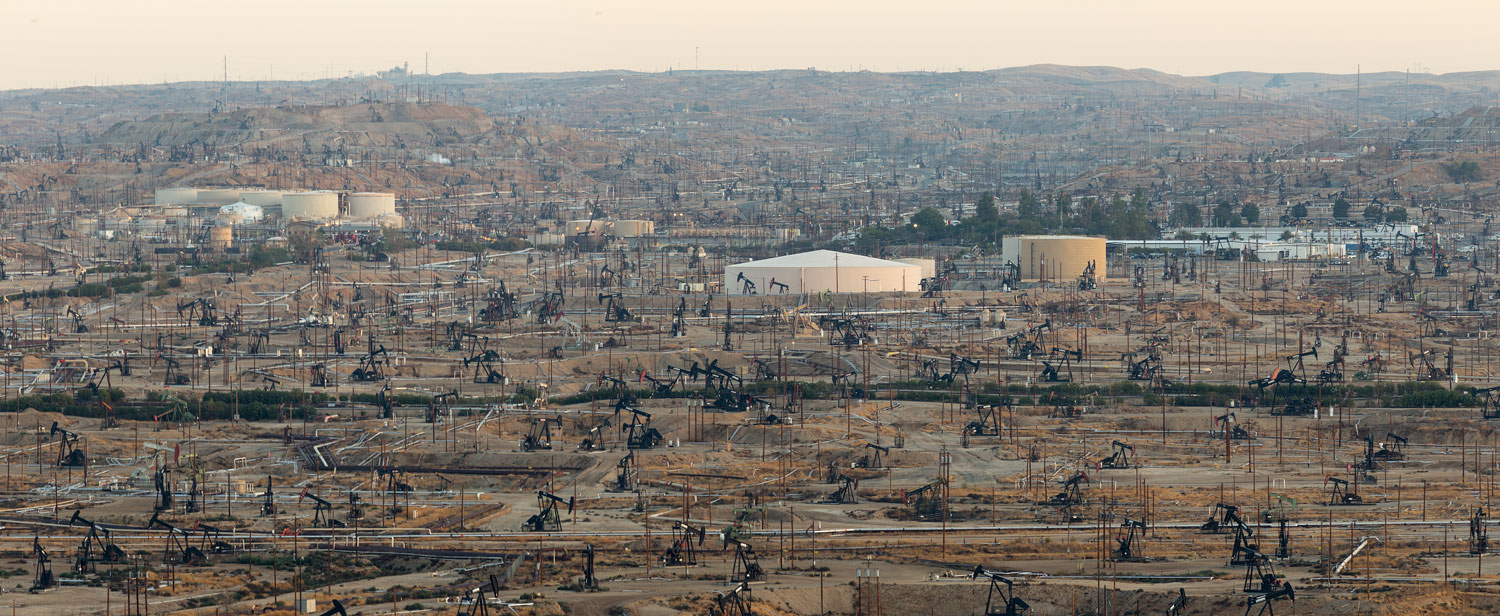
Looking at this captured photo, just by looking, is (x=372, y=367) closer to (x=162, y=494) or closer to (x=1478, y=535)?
(x=162, y=494)

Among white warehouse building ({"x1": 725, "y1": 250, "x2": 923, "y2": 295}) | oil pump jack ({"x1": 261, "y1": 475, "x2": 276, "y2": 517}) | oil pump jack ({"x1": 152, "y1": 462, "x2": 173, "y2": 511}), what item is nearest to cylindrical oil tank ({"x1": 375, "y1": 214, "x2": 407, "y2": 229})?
white warehouse building ({"x1": 725, "y1": 250, "x2": 923, "y2": 295})

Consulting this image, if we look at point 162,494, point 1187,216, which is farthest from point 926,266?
point 162,494

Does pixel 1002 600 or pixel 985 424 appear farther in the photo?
pixel 985 424

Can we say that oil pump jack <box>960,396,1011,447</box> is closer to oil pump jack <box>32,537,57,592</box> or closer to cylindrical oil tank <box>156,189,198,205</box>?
oil pump jack <box>32,537,57,592</box>

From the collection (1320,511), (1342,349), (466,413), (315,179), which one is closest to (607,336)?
(466,413)

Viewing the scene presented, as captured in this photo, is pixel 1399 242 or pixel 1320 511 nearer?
pixel 1320 511

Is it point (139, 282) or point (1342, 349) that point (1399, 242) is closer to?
point (1342, 349)
